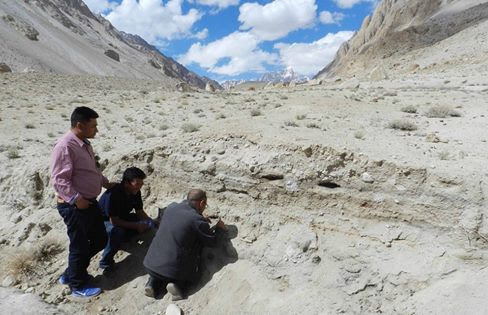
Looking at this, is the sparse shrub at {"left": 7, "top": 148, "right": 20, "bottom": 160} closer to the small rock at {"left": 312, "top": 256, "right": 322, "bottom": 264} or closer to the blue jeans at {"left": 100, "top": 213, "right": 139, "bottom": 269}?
the blue jeans at {"left": 100, "top": 213, "right": 139, "bottom": 269}

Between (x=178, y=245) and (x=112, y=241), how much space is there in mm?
1263

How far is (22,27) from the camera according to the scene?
51094mm

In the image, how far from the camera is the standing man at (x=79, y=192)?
4.73 meters

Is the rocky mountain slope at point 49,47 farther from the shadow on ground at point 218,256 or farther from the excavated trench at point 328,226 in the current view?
the shadow on ground at point 218,256

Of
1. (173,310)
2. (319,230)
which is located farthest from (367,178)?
(173,310)

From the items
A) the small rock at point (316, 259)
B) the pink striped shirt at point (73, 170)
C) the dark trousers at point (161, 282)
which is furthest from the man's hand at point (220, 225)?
the pink striped shirt at point (73, 170)

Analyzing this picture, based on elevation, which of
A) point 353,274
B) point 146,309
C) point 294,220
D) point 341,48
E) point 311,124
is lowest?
point 146,309

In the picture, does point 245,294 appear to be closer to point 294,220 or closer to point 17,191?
point 294,220

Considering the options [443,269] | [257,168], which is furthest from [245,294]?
[443,269]

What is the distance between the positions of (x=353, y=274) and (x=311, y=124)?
3848 millimetres

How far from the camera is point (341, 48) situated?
13475 centimetres

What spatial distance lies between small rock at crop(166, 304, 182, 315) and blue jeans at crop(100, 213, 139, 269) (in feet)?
4.16

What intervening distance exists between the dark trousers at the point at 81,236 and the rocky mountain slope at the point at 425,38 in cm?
2931

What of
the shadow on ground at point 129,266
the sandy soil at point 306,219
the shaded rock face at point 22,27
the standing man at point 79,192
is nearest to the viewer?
the sandy soil at point 306,219
